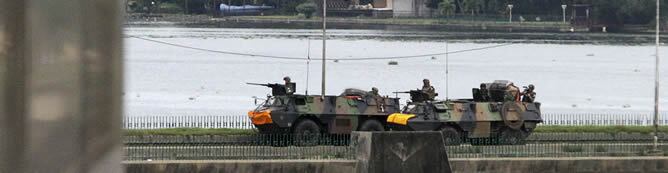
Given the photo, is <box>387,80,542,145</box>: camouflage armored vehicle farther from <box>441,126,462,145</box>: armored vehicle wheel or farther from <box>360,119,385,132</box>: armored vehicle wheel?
<box>360,119,385,132</box>: armored vehicle wheel

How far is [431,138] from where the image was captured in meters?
22.3

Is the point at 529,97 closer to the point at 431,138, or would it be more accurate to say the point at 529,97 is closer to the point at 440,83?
the point at 431,138

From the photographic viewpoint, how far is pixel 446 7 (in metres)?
172

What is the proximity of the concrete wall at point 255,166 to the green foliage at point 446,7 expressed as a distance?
476ft

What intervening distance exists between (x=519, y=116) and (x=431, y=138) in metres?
12.5

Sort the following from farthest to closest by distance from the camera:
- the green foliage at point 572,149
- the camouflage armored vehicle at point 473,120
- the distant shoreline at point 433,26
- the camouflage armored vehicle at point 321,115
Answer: the distant shoreline at point 433,26, the camouflage armored vehicle at point 321,115, the camouflage armored vehicle at point 473,120, the green foliage at point 572,149

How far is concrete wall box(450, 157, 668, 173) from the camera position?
27.3m

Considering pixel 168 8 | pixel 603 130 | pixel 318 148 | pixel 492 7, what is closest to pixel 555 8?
pixel 492 7

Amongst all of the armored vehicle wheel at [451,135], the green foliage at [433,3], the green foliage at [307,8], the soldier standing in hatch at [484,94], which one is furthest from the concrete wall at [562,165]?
the green foliage at [433,3]

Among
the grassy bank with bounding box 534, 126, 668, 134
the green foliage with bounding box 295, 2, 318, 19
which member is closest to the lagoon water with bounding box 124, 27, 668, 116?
the green foliage with bounding box 295, 2, 318, 19

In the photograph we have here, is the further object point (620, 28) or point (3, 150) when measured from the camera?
point (620, 28)

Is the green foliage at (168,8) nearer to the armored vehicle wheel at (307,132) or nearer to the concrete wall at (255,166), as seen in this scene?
the armored vehicle wheel at (307,132)

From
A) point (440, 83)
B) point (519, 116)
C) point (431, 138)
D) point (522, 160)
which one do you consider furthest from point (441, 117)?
point (440, 83)

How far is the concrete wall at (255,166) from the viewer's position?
25.9 meters
